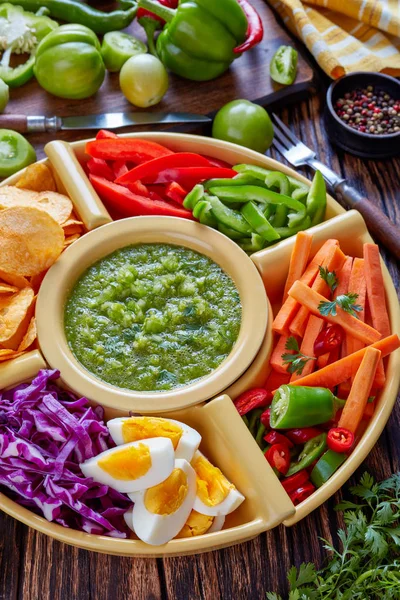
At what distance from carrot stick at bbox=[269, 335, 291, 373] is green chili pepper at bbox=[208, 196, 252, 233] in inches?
27.0

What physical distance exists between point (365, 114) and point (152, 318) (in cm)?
231

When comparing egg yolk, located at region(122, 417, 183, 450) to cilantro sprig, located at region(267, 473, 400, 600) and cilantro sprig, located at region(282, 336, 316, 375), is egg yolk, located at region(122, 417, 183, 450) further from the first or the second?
cilantro sprig, located at region(267, 473, 400, 600)

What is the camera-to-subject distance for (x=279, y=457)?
10.9ft

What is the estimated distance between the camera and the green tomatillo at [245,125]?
14.9 feet

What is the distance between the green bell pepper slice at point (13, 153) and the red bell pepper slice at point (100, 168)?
437mm

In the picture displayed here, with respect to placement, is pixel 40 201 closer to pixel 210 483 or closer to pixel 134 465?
pixel 134 465

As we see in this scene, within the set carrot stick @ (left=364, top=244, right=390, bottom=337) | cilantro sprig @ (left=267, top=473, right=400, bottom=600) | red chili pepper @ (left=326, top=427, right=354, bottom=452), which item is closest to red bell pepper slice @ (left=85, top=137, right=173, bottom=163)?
carrot stick @ (left=364, top=244, right=390, bottom=337)

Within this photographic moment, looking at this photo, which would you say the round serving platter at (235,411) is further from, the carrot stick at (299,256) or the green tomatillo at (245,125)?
the green tomatillo at (245,125)

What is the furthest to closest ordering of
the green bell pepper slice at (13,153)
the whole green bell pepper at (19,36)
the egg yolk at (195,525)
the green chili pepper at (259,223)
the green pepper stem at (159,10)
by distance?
the whole green bell pepper at (19,36) → the green pepper stem at (159,10) → the green bell pepper slice at (13,153) → the green chili pepper at (259,223) → the egg yolk at (195,525)

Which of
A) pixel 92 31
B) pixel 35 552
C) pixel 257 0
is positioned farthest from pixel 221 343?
pixel 257 0

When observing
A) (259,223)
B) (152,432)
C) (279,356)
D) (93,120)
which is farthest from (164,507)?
(93,120)

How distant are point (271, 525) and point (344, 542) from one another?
37 cm

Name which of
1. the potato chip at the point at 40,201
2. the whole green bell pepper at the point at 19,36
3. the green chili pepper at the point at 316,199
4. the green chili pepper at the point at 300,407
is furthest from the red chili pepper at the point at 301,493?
the whole green bell pepper at the point at 19,36

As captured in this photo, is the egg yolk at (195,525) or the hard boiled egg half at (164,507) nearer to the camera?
the hard boiled egg half at (164,507)
